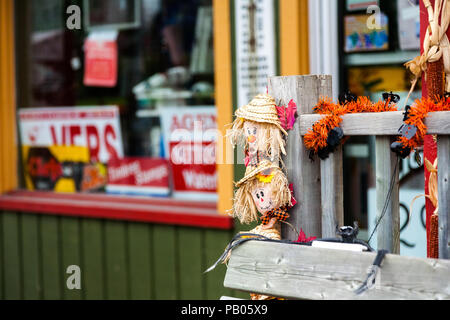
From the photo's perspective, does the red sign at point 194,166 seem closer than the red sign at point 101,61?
Yes

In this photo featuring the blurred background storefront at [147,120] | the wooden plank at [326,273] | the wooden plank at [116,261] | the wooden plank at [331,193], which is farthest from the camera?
the wooden plank at [116,261]

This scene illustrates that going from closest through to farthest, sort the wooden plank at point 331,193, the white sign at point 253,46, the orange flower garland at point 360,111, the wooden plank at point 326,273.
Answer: the wooden plank at point 326,273 → the orange flower garland at point 360,111 → the wooden plank at point 331,193 → the white sign at point 253,46

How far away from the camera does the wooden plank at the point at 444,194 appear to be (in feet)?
5.60

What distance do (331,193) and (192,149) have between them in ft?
8.18

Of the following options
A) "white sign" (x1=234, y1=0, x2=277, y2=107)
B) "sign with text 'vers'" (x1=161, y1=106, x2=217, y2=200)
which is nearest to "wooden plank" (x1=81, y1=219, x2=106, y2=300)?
"sign with text 'vers'" (x1=161, y1=106, x2=217, y2=200)

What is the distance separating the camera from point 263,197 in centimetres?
198

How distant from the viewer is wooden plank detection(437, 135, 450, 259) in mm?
1708

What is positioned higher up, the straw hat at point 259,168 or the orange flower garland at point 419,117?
the orange flower garland at point 419,117

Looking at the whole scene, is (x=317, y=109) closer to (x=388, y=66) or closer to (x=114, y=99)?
(x=388, y=66)

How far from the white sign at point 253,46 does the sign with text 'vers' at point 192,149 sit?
46 cm

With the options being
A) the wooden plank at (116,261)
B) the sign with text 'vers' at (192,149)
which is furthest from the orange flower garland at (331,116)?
the wooden plank at (116,261)

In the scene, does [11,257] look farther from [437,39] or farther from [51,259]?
[437,39]

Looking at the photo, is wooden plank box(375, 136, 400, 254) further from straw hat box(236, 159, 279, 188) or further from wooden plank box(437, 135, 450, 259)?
straw hat box(236, 159, 279, 188)

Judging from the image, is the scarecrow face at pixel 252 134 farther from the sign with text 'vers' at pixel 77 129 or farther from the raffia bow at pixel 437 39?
the sign with text 'vers' at pixel 77 129
